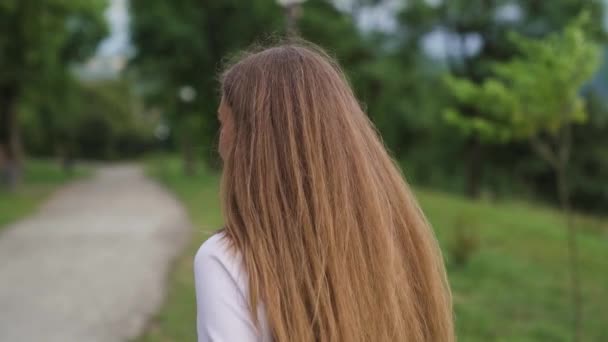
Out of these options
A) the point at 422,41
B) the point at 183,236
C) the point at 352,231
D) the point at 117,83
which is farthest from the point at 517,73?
the point at 117,83

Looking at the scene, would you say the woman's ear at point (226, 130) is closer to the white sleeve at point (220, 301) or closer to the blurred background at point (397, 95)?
the white sleeve at point (220, 301)

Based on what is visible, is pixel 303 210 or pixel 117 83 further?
pixel 117 83

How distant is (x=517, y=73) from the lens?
539cm

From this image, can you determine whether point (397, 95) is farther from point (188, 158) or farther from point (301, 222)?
point (301, 222)

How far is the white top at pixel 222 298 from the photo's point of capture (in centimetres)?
117

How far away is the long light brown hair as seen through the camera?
4.07 feet

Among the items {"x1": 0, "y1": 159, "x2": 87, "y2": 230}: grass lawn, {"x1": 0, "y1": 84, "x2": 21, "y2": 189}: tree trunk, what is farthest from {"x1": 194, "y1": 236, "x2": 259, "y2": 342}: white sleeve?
{"x1": 0, "y1": 84, "x2": 21, "y2": 189}: tree trunk

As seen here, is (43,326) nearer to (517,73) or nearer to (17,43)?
(517,73)

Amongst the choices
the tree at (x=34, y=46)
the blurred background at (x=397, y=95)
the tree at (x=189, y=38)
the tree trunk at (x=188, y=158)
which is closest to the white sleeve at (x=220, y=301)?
the blurred background at (x=397, y=95)

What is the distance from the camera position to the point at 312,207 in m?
1.27

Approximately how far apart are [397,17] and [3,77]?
14.5 meters

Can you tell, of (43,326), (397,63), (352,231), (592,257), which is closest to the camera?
(352,231)

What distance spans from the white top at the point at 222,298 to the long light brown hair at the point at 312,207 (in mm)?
22

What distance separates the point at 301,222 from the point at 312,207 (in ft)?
0.13
